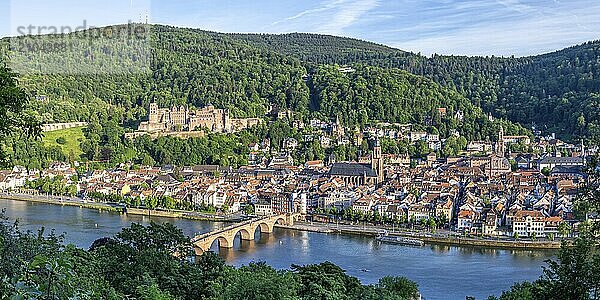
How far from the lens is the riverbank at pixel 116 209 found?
13.7 m

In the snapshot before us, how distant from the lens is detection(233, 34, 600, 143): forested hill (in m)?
24.2

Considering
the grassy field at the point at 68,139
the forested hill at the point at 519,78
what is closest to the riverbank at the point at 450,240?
the forested hill at the point at 519,78

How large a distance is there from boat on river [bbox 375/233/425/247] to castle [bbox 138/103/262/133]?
40.1 feet

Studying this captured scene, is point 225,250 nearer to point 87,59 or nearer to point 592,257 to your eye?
point 592,257

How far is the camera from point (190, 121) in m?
23.0

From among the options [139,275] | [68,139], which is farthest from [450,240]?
[68,139]

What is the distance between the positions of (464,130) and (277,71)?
9.51 m

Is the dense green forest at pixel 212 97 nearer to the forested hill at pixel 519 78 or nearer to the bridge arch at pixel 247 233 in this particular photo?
the forested hill at pixel 519 78

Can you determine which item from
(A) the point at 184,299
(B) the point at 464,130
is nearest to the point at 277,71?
(B) the point at 464,130

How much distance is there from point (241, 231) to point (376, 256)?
2.81 meters

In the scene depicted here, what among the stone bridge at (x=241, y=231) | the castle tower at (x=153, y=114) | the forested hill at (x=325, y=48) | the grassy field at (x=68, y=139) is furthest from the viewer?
the forested hill at (x=325, y=48)

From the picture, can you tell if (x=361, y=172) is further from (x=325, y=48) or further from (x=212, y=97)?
(x=325, y=48)

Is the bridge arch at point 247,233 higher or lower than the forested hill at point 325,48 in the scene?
lower

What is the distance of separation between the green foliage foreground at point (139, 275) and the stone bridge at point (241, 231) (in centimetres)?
405
